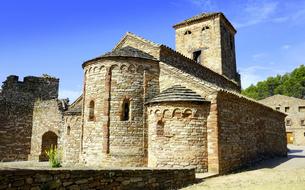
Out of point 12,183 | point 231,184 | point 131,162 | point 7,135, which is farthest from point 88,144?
point 7,135

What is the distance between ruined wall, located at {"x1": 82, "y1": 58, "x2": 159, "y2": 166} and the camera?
1286cm

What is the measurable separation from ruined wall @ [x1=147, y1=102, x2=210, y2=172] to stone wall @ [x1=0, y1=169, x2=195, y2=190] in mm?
2179

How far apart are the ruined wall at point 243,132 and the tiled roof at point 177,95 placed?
41.2 inches

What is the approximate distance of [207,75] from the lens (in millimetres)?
19656

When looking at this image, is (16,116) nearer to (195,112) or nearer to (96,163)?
(96,163)

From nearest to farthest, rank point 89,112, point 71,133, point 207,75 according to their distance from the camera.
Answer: point 89,112
point 71,133
point 207,75

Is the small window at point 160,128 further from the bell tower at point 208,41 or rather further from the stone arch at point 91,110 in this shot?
the bell tower at point 208,41

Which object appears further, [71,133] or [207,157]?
[71,133]

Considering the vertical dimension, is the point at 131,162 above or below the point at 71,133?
below

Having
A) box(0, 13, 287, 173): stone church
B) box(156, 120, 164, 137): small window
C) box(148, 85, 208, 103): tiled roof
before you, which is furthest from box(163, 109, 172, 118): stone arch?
box(148, 85, 208, 103): tiled roof

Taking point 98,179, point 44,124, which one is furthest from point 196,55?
point 98,179

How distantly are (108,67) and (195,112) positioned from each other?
459 cm

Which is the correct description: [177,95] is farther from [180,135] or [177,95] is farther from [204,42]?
[204,42]

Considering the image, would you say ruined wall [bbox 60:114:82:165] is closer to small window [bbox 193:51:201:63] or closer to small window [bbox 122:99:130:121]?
small window [bbox 122:99:130:121]
